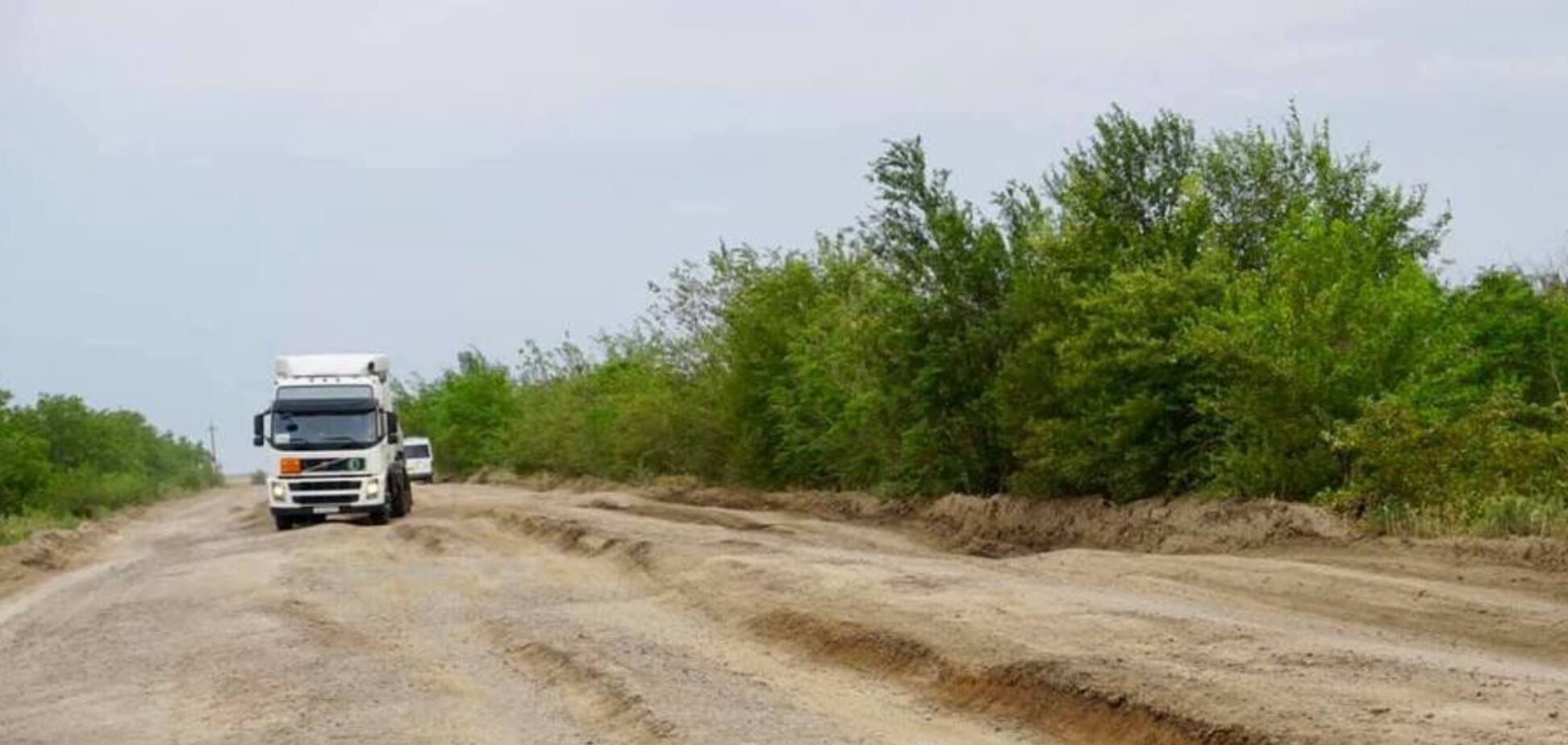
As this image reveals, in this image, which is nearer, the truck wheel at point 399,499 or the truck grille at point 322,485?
the truck grille at point 322,485

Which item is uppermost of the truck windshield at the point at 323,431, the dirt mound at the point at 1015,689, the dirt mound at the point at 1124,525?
the truck windshield at the point at 323,431

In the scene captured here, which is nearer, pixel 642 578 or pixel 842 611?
pixel 842 611

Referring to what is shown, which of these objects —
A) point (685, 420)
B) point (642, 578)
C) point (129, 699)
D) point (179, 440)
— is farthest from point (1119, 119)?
point (179, 440)

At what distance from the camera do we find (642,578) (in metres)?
21.9

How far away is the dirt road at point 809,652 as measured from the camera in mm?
10820

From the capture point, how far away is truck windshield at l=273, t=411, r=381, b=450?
36.6 metres

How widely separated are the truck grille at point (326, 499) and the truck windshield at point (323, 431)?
3.27 ft

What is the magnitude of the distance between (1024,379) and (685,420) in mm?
24909

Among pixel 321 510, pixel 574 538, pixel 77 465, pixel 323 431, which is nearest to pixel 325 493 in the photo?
pixel 321 510

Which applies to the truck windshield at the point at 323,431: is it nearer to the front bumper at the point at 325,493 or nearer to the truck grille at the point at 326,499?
the front bumper at the point at 325,493

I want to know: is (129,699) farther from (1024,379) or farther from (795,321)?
(795,321)

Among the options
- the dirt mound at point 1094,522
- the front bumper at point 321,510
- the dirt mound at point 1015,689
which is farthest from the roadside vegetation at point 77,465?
the dirt mound at point 1015,689

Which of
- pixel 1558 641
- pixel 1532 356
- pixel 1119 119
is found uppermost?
pixel 1119 119

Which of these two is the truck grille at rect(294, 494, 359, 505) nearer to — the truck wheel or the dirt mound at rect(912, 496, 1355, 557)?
the truck wheel
